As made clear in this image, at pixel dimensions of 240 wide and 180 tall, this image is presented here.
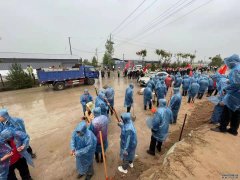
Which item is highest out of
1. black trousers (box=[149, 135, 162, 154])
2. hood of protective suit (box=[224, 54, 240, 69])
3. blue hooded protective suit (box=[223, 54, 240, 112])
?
hood of protective suit (box=[224, 54, 240, 69])

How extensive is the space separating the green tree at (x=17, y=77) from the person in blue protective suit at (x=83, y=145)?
1508 cm

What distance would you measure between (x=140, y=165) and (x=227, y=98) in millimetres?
2984

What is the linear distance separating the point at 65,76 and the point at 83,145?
41.3ft

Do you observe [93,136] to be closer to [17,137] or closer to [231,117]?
Result: [17,137]

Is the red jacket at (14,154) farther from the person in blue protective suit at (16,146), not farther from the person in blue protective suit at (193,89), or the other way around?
the person in blue protective suit at (193,89)

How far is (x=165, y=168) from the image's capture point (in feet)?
9.63

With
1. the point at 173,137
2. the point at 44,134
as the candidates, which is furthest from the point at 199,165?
the point at 44,134

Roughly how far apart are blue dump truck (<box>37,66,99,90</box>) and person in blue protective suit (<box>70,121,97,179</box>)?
11.9m

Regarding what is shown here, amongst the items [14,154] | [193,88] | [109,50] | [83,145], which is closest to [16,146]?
[14,154]

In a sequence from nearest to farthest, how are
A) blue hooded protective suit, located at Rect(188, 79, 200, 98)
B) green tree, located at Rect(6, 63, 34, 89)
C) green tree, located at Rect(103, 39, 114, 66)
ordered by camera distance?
1. blue hooded protective suit, located at Rect(188, 79, 200, 98)
2. green tree, located at Rect(6, 63, 34, 89)
3. green tree, located at Rect(103, 39, 114, 66)

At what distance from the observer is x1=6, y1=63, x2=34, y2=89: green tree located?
1422 centimetres

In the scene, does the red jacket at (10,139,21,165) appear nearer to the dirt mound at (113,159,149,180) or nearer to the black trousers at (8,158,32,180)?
the black trousers at (8,158,32,180)

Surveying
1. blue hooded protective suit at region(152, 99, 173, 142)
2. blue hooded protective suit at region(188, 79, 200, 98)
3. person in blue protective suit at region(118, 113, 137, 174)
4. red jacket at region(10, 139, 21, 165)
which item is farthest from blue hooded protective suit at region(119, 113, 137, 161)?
blue hooded protective suit at region(188, 79, 200, 98)

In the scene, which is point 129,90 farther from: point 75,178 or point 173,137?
point 75,178
